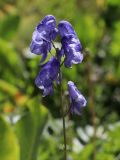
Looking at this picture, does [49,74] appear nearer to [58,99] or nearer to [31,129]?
[31,129]

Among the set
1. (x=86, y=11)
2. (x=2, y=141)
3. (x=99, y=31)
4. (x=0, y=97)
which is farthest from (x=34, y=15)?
(x=2, y=141)

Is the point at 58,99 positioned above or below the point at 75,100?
above

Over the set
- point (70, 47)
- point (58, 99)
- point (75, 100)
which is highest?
point (58, 99)

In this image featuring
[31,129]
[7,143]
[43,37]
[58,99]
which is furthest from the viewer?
[58,99]

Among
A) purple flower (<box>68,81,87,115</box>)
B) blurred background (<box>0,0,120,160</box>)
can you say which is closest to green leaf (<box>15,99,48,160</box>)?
blurred background (<box>0,0,120,160</box>)

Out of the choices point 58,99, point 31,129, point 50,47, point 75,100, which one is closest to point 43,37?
point 50,47

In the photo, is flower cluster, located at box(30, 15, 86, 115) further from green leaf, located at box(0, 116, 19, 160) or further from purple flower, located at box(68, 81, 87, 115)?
green leaf, located at box(0, 116, 19, 160)
